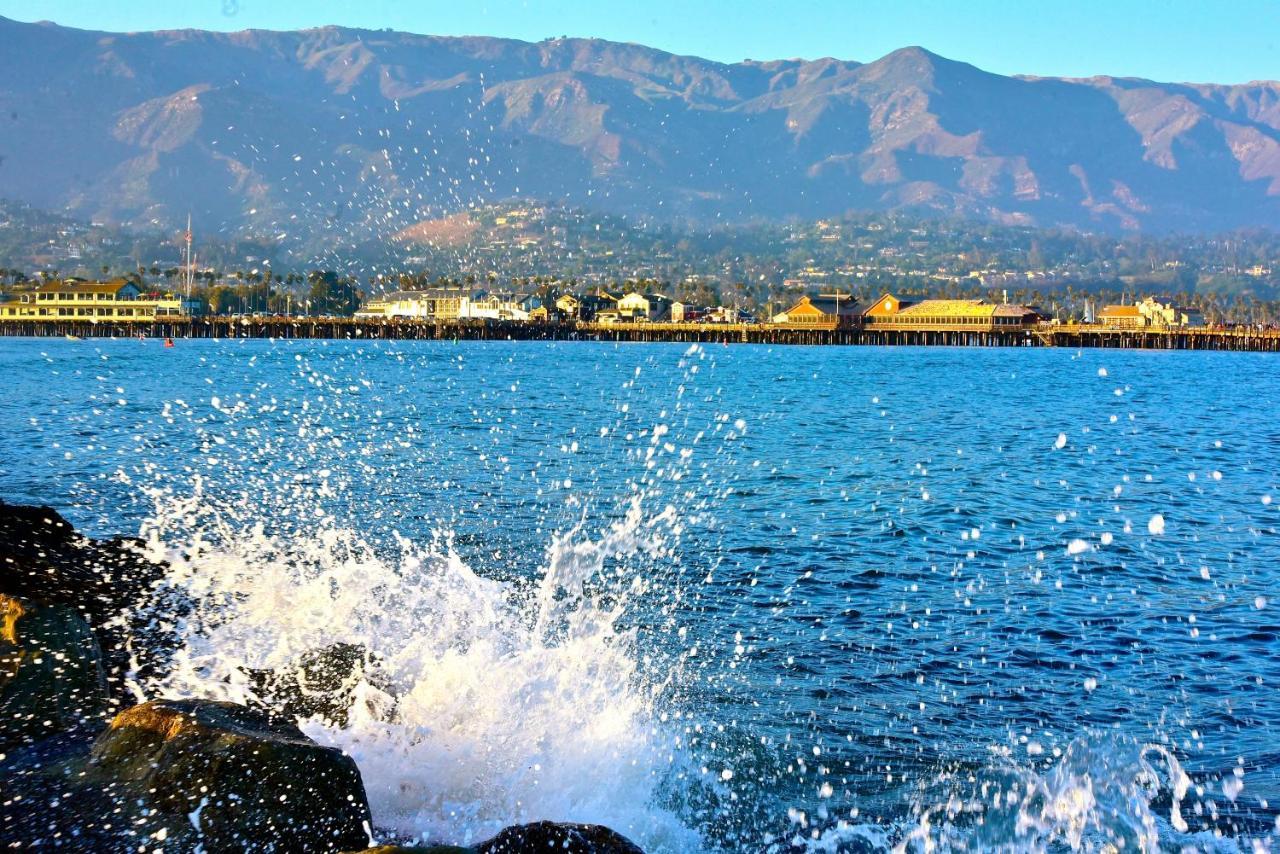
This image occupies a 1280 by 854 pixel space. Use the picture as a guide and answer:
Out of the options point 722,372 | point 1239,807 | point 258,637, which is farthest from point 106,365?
point 1239,807

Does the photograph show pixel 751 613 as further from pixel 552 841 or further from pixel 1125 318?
pixel 1125 318

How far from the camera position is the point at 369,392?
197 feet

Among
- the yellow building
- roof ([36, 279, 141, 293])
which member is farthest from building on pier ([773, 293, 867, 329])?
roof ([36, 279, 141, 293])

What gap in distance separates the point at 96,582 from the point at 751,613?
777 cm

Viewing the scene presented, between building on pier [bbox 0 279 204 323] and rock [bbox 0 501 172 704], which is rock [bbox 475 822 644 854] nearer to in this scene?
rock [bbox 0 501 172 704]

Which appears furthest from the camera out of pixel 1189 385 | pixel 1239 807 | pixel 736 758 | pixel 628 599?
pixel 1189 385

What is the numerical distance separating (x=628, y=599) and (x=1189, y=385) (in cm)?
7687

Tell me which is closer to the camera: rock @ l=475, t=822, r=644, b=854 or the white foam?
rock @ l=475, t=822, r=644, b=854

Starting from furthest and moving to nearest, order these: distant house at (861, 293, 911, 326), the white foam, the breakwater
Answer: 1. distant house at (861, 293, 911, 326)
2. the breakwater
3. the white foam

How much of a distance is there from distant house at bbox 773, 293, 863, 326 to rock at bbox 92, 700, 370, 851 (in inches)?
6934

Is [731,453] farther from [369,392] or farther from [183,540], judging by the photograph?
[369,392]

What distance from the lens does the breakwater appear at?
164m

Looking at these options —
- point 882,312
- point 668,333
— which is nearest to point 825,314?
point 882,312

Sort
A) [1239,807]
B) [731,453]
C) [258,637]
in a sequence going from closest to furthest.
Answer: [1239,807] < [258,637] < [731,453]
